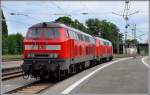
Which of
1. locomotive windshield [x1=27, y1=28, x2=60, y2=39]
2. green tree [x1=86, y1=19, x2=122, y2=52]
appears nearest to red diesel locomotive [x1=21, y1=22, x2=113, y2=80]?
locomotive windshield [x1=27, y1=28, x2=60, y2=39]

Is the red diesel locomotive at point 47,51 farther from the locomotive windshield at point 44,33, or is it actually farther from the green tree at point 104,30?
the green tree at point 104,30

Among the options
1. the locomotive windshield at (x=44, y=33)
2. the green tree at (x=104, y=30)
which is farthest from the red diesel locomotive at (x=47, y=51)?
the green tree at (x=104, y=30)

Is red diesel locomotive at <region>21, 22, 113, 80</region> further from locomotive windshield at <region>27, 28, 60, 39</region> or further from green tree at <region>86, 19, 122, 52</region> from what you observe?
green tree at <region>86, 19, 122, 52</region>

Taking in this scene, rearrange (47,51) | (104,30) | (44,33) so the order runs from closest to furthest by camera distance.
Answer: (47,51) < (44,33) < (104,30)

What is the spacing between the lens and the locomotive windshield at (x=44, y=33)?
2142 centimetres

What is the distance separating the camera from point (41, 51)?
2089cm

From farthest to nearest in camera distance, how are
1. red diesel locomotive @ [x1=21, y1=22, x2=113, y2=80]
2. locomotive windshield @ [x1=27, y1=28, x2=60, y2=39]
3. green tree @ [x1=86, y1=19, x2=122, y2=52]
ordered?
green tree @ [x1=86, y1=19, x2=122, y2=52], locomotive windshield @ [x1=27, y1=28, x2=60, y2=39], red diesel locomotive @ [x1=21, y1=22, x2=113, y2=80]

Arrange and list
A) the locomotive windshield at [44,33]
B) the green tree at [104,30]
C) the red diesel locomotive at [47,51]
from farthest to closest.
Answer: the green tree at [104,30], the locomotive windshield at [44,33], the red diesel locomotive at [47,51]

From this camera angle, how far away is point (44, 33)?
70.8 feet

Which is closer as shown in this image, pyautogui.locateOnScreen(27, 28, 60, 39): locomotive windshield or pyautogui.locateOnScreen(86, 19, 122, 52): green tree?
pyautogui.locateOnScreen(27, 28, 60, 39): locomotive windshield

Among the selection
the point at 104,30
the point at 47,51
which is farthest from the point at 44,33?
the point at 104,30

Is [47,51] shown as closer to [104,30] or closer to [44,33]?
[44,33]

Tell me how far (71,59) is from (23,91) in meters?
5.93

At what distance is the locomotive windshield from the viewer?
70.3 feet
